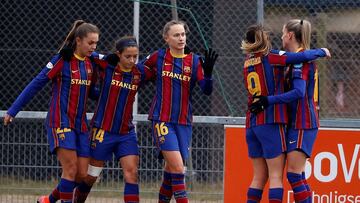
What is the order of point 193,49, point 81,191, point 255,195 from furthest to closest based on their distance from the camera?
point 193,49 < point 81,191 < point 255,195

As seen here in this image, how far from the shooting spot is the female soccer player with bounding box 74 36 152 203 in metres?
10.4

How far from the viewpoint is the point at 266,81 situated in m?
10.1

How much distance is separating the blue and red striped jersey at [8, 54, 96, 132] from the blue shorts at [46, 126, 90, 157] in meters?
0.05

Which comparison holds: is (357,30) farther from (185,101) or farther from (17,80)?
(17,80)

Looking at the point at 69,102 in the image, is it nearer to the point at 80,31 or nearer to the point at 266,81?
the point at 80,31

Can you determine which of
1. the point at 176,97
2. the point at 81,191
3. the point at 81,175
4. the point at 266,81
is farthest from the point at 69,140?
the point at 266,81

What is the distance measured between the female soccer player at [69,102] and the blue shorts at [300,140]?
1857 mm

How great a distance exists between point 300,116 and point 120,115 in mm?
1664

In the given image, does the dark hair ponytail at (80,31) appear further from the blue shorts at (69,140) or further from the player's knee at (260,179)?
the player's knee at (260,179)

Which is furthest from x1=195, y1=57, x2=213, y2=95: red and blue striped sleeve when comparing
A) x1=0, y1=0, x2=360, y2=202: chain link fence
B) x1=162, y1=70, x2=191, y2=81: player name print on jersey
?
x1=0, y1=0, x2=360, y2=202: chain link fence

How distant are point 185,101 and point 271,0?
227 cm

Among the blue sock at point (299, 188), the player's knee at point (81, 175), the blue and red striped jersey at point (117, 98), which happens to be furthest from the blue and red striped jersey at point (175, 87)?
the blue sock at point (299, 188)

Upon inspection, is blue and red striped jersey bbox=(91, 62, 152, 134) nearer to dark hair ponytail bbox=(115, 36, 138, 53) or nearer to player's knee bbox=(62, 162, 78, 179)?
dark hair ponytail bbox=(115, 36, 138, 53)

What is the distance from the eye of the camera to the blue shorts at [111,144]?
412 inches
